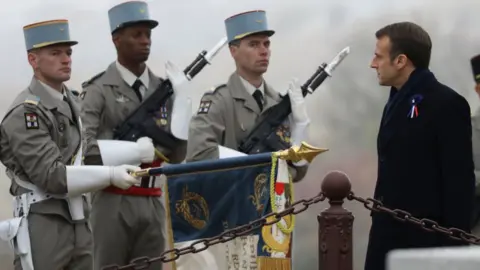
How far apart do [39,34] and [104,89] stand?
47 cm

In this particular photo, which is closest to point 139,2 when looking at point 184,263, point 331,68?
point 331,68

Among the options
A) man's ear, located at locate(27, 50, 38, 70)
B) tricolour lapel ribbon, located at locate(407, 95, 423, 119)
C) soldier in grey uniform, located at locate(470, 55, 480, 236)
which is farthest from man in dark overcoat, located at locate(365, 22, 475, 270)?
man's ear, located at locate(27, 50, 38, 70)

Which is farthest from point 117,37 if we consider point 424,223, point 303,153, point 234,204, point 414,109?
point 424,223

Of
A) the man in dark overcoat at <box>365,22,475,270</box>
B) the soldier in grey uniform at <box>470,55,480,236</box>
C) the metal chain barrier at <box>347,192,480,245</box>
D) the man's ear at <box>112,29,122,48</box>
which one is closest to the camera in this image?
the metal chain barrier at <box>347,192,480,245</box>

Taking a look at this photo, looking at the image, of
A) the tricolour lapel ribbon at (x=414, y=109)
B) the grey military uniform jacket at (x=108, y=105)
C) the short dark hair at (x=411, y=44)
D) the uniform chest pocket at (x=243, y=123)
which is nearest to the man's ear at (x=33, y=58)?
the grey military uniform jacket at (x=108, y=105)

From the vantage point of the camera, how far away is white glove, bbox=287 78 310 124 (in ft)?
16.9

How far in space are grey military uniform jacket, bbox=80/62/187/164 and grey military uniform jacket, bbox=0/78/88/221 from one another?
0.42 metres

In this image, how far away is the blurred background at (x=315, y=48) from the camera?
5625mm

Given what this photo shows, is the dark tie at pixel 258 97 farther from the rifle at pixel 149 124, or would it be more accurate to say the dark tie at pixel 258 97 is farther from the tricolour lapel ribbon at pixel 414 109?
the tricolour lapel ribbon at pixel 414 109

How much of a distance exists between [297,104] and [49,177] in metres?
1.11

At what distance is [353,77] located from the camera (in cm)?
573

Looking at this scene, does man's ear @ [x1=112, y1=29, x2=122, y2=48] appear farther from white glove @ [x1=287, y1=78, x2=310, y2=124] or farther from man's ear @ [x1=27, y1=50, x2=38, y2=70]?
white glove @ [x1=287, y1=78, x2=310, y2=124]

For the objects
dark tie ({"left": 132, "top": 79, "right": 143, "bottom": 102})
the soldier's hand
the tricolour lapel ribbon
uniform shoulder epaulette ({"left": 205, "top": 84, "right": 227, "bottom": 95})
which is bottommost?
the soldier's hand

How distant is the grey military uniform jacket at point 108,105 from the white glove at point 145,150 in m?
0.13
